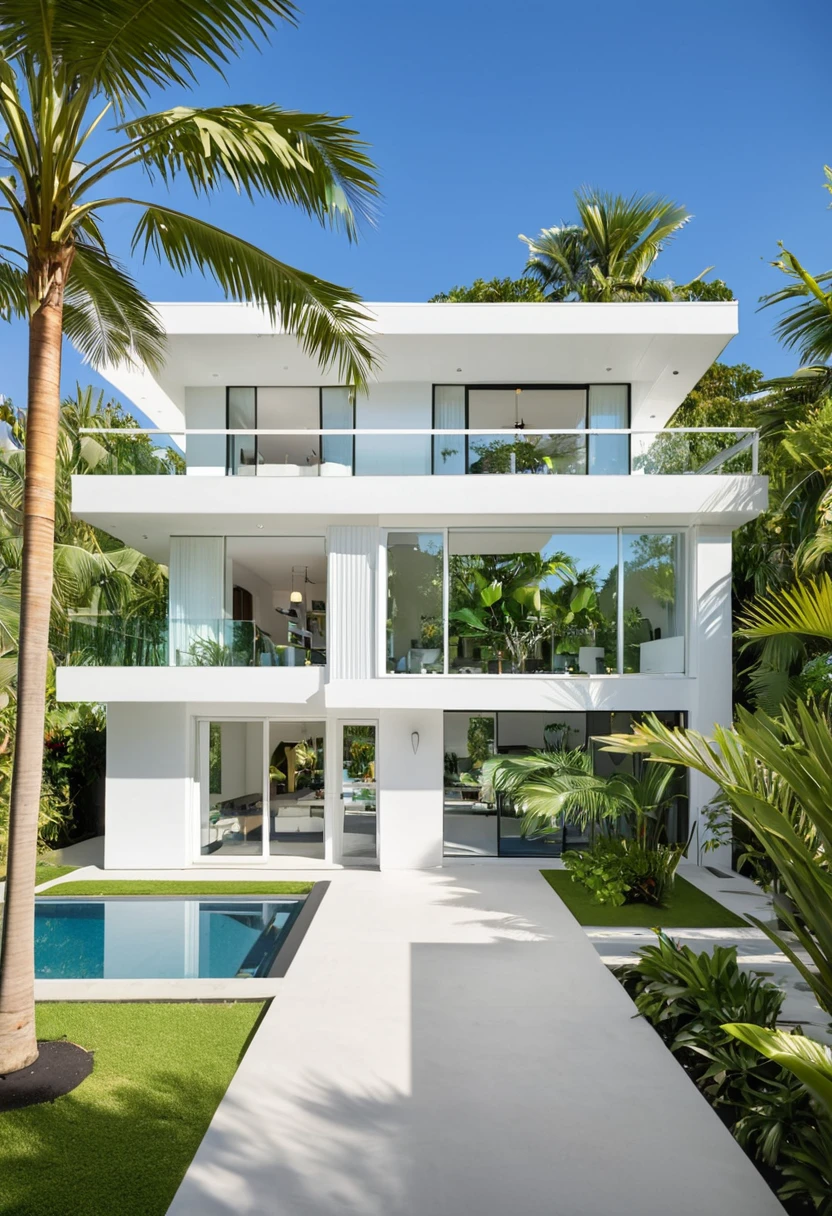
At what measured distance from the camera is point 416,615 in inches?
547

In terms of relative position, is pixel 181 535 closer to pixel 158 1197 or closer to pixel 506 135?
pixel 158 1197

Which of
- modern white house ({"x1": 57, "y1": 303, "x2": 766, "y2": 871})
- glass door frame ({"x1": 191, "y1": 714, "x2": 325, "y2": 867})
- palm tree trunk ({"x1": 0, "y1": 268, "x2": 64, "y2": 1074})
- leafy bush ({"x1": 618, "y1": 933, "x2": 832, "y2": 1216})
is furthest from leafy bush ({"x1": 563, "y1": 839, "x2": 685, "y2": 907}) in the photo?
palm tree trunk ({"x1": 0, "y1": 268, "x2": 64, "y2": 1074})

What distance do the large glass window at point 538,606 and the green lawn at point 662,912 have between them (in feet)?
11.7

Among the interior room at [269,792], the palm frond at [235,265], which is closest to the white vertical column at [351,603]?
the interior room at [269,792]

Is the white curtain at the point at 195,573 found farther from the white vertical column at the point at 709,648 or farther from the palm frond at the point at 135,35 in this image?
the palm frond at the point at 135,35

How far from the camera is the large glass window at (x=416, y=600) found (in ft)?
45.3

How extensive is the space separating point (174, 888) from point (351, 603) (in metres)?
4.94

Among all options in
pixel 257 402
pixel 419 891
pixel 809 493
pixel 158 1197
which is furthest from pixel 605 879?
pixel 257 402

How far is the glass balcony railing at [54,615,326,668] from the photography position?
1398cm

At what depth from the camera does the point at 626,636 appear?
13930 millimetres

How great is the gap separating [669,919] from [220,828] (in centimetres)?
761

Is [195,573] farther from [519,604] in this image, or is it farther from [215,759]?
[519,604]

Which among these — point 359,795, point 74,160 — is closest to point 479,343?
point 359,795

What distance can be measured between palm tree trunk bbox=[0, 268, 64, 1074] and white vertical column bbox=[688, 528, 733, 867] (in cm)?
1001
